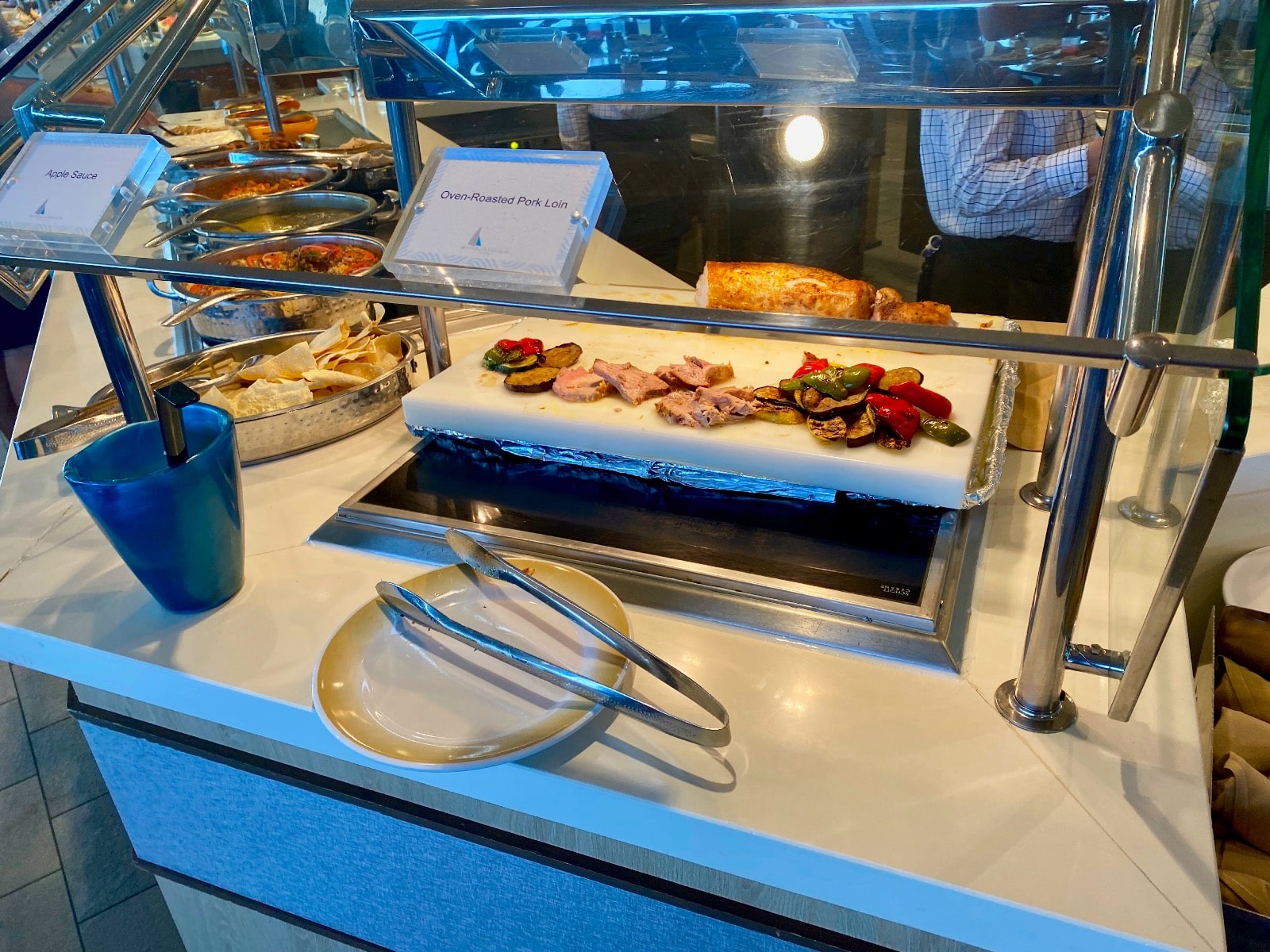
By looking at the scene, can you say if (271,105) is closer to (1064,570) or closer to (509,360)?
(509,360)

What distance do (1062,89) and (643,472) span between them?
1.51ft

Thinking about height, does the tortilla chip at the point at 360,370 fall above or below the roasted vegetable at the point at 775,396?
below

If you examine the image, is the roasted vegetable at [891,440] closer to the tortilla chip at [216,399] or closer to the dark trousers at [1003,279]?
the dark trousers at [1003,279]

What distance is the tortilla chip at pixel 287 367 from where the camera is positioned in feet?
3.27

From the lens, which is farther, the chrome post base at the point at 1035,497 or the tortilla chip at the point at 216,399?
the tortilla chip at the point at 216,399

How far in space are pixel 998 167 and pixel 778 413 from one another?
1.22 m

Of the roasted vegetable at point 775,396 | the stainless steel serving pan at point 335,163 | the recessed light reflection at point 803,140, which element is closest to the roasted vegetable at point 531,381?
the roasted vegetable at point 775,396

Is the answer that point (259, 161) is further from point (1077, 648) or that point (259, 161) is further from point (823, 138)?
point (1077, 648)

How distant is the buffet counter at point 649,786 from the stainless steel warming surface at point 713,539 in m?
0.02

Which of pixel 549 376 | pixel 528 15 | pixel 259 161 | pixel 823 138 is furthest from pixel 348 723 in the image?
pixel 259 161

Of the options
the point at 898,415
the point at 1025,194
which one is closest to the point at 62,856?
the point at 898,415

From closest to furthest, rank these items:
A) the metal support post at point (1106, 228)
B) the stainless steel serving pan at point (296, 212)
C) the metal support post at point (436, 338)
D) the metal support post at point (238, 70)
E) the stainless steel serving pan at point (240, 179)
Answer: the metal support post at point (1106, 228), the metal support post at point (436, 338), the stainless steel serving pan at point (296, 212), the stainless steel serving pan at point (240, 179), the metal support post at point (238, 70)

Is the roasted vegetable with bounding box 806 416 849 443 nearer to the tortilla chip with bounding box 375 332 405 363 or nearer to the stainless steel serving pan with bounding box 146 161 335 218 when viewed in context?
the tortilla chip with bounding box 375 332 405 363

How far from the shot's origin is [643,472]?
0.84 meters
